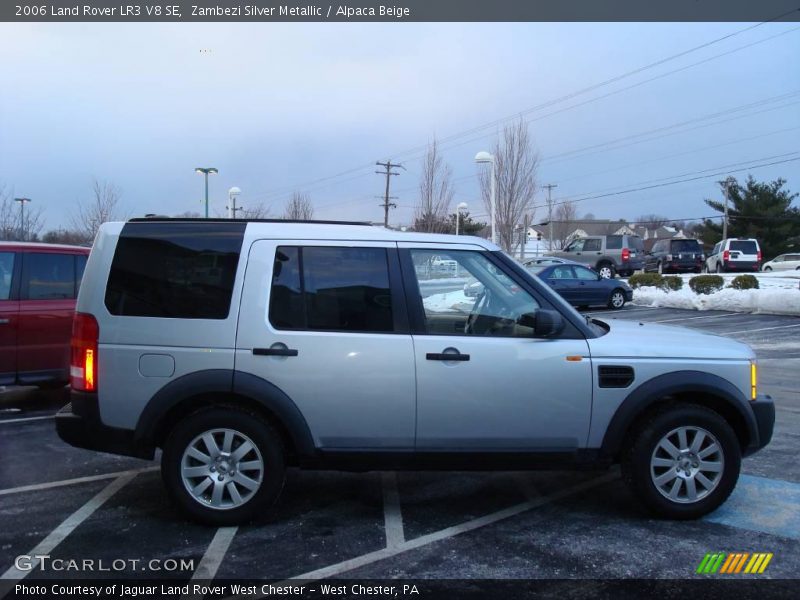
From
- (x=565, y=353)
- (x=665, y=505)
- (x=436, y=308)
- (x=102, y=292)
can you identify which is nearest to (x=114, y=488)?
(x=102, y=292)

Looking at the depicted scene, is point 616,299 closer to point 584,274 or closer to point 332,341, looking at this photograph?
point 584,274

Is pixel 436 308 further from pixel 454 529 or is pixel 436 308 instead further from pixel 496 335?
pixel 454 529

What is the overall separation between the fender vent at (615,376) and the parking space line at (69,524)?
3503 mm

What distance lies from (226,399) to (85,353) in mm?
943

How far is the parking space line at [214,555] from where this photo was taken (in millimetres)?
3441

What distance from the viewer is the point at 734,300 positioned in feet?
60.0

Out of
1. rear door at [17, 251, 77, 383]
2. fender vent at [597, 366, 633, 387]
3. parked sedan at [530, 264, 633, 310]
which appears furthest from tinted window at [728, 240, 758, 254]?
rear door at [17, 251, 77, 383]

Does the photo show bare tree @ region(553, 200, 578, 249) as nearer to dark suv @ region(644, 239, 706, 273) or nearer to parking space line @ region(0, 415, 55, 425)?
dark suv @ region(644, 239, 706, 273)

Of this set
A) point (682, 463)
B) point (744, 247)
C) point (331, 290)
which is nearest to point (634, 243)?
point (744, 247)

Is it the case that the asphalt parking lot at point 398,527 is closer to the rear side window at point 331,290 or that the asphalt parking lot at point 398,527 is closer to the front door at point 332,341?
the front door at point 332,341

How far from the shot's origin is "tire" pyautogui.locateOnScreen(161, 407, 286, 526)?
13.2 ft

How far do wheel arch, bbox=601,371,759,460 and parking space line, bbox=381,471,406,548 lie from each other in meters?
1.40

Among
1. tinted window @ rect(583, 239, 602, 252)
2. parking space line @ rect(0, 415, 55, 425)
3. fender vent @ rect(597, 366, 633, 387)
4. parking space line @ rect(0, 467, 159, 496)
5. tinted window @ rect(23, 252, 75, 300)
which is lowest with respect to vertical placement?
parking space line @ rect(0, 467, 159, 496)

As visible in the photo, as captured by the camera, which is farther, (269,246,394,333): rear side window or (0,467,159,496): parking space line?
(0,467,159,496): parking space line
